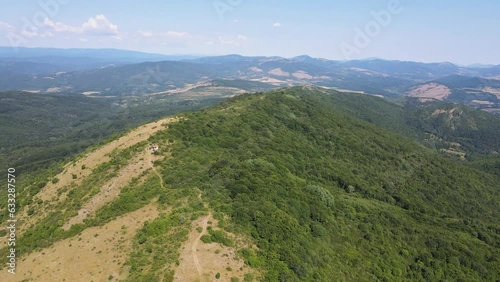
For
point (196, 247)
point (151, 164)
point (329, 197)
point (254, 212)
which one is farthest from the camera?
point (329, 197)

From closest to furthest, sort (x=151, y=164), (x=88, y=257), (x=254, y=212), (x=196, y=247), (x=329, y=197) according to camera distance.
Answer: (x=196, y=247)
(x=88, y=257)
(x=254, y=212)
(x=151, y=164)
(x=329, y=197)

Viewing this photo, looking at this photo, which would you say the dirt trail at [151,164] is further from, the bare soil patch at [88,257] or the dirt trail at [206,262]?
A: the dirt trail at [206,262]

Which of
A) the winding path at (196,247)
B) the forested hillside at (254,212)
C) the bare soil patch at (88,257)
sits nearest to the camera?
the winding path at (196,247)

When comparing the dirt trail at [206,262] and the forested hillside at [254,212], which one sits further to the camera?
the forested hillside at [254,212]

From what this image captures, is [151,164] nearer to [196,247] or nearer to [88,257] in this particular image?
[88,257]

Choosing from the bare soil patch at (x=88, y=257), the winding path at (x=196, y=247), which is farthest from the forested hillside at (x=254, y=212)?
the bare soil patch at (x=88, y=257)

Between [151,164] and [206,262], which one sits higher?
[151,164]

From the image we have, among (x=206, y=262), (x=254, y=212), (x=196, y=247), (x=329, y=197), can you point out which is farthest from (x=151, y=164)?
(x=329, y=197)

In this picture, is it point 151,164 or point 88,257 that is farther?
point 151,164

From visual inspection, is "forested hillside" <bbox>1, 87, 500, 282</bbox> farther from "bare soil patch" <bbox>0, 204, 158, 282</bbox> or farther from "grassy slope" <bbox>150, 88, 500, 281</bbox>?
"bare soil patch" <bbox>0, 204, 158, 282</bbox>
